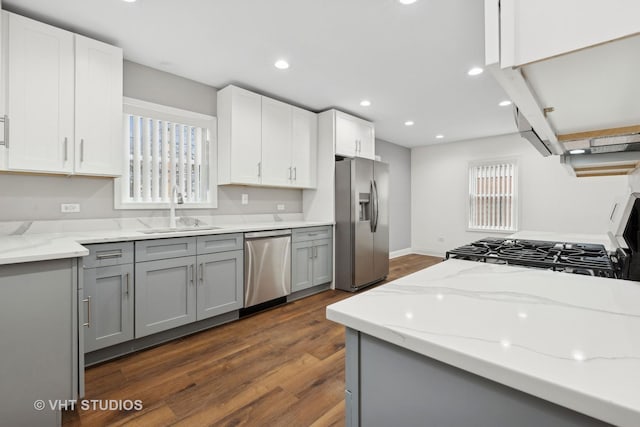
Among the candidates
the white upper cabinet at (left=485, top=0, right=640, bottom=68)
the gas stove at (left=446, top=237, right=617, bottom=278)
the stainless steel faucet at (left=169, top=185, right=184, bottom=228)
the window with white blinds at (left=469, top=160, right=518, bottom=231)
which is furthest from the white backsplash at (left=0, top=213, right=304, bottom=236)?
the window with white blinds at (left=469, top=160, right=518, bottom=231)

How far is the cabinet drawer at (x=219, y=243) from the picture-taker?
2.63 meters

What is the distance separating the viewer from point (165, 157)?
119 inches

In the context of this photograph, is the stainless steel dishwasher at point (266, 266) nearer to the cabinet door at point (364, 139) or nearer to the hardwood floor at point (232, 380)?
the hardwood floor at point (232, 380)

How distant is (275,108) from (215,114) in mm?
696

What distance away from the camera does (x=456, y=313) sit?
2.36ft

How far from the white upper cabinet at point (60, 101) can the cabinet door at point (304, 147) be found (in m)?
1.92

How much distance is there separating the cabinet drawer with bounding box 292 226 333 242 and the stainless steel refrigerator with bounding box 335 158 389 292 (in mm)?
168

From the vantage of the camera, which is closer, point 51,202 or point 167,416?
point 167,416

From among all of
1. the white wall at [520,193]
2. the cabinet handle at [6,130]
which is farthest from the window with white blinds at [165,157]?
the white wall at [520,193]

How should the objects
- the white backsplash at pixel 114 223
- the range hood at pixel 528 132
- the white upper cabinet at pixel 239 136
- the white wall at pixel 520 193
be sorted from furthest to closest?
the white wall at pixel 520 193, the white upper cabinet at pixel 239 136, the white backsplash at pixel 114 223, the range hood at pixel 528 132

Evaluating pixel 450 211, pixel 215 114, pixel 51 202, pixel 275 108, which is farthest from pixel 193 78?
pixel 450 211

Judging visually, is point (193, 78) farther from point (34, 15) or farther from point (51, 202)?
point (51, 202)

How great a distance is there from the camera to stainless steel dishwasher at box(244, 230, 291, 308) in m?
3.00

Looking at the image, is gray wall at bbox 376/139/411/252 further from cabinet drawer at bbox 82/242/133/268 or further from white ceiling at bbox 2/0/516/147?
cabinet drawer at bbox 82/242/133/268
